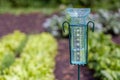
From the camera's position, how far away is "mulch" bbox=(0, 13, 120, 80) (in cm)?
642

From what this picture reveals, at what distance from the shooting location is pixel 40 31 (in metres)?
10.0

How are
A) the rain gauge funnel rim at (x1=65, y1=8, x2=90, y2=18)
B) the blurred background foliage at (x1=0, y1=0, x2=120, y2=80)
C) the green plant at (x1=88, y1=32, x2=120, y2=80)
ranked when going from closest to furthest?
the rain gauge funnel rim at (x1=65, y1=8, x2=90, y2=18) → the green plant at (x1=88, y1=32, x2=120, y2=80) → the blurred background foliage at (x1=0, y1=0, x2=120, y2=80)

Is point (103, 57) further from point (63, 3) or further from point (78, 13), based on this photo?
point (63, 3)

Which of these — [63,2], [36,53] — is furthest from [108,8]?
[36,53]

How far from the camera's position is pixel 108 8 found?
11.6 metres

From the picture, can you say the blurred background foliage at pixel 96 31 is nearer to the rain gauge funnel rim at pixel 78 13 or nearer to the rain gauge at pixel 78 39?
the rain gauge at pixel 78 39

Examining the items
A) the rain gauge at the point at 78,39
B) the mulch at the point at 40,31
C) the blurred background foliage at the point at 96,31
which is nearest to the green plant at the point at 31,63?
the blurred background foliage at the point at 96,31

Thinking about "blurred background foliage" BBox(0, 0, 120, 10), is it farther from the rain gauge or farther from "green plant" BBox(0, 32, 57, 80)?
the rain gauge

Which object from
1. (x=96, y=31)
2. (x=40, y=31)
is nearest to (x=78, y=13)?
(x=96, y=31)

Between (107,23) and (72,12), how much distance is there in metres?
4.56

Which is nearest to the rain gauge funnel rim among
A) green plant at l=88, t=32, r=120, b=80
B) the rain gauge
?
the rain gauge

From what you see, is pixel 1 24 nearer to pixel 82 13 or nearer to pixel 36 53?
pixel 36 53

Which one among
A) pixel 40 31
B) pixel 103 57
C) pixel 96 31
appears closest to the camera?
pixel 103 57

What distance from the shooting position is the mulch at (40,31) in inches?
253
